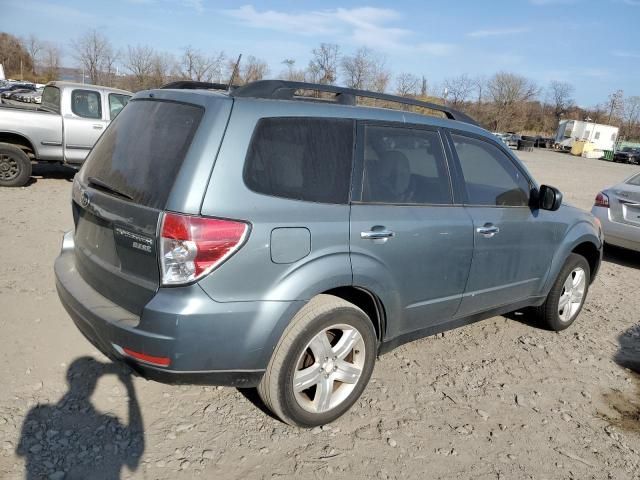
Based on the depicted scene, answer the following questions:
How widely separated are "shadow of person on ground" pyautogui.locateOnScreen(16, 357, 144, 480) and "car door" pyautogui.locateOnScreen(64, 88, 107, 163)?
708 cm

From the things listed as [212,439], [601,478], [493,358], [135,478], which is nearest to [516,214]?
[493,358]

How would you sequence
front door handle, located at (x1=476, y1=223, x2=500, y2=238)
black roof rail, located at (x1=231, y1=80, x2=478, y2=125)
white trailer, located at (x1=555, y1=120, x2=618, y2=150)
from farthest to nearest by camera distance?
white trailer, located at (x1=555, y1=120, x2=618, y2=150), front door handle, located at (x1=476, y1=223, x2=500, y2=238), black roof rail, located at (x1=231, y1=80, x2=478, y2=125)

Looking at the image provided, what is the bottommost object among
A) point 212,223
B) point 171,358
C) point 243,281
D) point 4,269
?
point 4,269

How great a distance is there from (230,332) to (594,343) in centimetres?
356

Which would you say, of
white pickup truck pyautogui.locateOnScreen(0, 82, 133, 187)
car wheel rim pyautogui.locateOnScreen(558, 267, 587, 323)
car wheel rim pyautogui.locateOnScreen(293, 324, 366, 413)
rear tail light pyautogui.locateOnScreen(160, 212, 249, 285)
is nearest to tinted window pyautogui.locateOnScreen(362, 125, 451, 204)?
car wheel rim pyautogui.locateOnScreen(293, 324, 366, 413)

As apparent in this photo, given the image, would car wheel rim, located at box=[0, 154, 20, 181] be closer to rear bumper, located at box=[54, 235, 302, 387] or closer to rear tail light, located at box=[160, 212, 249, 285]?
rear bumper, located at box=[54, 235, 302, 387]

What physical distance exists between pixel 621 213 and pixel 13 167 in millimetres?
9512

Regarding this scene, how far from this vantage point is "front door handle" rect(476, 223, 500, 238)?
3509 millimetres

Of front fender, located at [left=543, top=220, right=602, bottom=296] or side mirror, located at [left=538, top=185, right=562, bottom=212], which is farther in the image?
front fender, located at [left=543, top=220, right=602, bottom=296]

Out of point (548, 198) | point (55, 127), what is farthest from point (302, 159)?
point (55, 127)

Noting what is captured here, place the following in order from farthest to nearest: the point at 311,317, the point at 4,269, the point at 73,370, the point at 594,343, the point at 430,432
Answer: the point at 4,269
the point at 594,343
the point at 73,370
the point at 430,432
the point at 311,317

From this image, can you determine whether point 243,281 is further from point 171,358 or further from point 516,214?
point 516,214

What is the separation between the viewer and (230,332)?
2.43 metres

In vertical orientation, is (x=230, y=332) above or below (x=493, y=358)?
above
